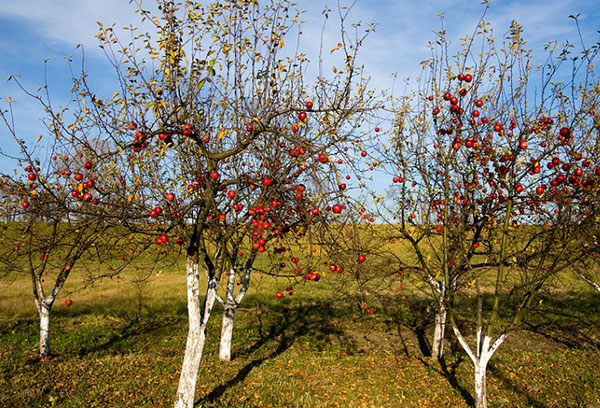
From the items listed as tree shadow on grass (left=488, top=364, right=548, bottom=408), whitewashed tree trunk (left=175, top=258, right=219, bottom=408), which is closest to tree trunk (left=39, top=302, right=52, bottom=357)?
whitewashed tree trunk (left=175, top=258, right=219, bottom=408)

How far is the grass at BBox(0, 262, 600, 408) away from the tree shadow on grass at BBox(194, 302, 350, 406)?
0.13ft

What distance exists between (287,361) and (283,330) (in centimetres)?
343

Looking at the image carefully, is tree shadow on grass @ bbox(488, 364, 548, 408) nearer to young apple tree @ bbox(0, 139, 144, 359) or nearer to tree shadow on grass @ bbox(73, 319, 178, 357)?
young apple tree @ bbox(0, 139, 144, 359)

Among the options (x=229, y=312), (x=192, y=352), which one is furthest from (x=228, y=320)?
(x=192, y=352)

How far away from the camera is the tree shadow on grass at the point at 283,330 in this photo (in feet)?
28.4

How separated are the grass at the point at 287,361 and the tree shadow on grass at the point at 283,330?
39mm

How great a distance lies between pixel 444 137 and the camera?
7547 mm

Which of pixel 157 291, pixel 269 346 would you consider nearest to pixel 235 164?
pixel 269 346

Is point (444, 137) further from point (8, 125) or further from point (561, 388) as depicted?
point (8, 125)

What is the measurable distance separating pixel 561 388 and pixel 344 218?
22.7 ft

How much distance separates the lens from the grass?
24.8 feet

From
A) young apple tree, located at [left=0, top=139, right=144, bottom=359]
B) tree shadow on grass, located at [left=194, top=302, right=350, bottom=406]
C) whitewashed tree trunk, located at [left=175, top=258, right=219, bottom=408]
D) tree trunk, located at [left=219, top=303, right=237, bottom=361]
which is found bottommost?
tree shadow on grass, located at [left=194, top=302, right=350, bottom=406]

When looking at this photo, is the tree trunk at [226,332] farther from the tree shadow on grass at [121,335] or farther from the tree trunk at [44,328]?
the tree trunk at [44,328]

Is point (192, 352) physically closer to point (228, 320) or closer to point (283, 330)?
point (228, 320)
